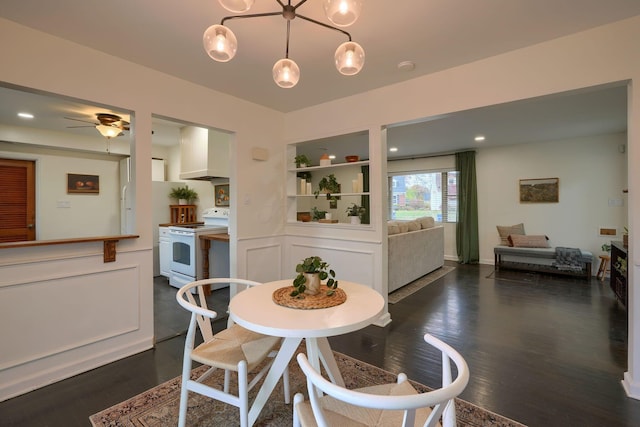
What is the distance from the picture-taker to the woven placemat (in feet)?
4.82

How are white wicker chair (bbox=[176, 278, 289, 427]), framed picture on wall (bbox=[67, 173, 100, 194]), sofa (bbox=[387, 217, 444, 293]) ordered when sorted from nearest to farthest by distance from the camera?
white wicker chair (bbox=[176, 278, 289, 427]) → sofa (bbox=[387, 217, 444, 293]) → framed picture on wall (bbox=[67, 173, 100, 194])

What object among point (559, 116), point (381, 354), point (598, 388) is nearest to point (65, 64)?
point (381, 354)

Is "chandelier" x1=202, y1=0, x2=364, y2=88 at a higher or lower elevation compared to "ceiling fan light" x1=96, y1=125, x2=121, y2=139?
→ lower

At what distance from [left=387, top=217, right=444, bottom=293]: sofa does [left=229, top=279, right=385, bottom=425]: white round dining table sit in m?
2.44

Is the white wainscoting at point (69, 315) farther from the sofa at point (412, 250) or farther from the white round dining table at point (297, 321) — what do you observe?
the sofa at point (412, 250)

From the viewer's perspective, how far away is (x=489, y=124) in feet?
14.5

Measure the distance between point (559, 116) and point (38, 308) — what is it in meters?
5.97

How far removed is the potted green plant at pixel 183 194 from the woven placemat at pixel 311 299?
441cm

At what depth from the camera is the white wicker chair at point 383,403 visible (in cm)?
74

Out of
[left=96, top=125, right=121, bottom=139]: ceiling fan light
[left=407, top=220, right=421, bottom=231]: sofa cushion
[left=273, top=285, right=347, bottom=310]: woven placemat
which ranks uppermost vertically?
[left=96, top=125, right=121, bottom=139]: ceiling fan light

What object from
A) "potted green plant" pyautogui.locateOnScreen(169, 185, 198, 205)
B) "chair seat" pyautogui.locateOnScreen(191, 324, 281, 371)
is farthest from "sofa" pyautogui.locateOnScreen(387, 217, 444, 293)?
"potted green plant" pyautogui.locateOnScreen(169, 185, 198, 205)

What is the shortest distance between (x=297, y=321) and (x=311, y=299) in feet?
0.88

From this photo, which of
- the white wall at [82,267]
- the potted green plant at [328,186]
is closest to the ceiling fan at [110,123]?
the white wall at [82,267]

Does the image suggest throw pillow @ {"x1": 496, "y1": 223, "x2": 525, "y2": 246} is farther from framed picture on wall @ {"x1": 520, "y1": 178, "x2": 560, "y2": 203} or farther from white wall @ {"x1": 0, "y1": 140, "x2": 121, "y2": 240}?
white wall @ {"x1": 0, "y1": 140, "x2": 121, "y2": 240}
